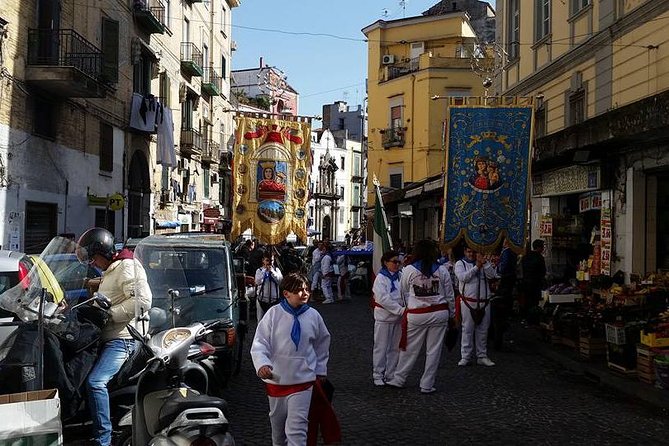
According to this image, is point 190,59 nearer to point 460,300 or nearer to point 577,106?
point 577,106

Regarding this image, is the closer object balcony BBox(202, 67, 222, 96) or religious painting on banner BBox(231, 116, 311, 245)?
religious painting on banner BBox(231, 116, 311, 245)

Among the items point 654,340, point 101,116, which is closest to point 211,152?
point 101,116

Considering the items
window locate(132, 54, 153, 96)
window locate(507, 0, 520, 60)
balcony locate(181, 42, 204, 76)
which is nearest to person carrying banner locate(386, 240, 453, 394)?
window locate(507, 0, 520, 60)

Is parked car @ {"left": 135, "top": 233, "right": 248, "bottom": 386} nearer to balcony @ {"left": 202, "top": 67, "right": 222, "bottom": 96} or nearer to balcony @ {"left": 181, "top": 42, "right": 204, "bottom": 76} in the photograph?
balcony @ {"left": 181, "top": 42, "right": 204, "bottom": 76}

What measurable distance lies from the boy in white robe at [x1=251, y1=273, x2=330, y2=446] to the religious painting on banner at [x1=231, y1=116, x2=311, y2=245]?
1237cm

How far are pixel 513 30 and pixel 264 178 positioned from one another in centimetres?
921

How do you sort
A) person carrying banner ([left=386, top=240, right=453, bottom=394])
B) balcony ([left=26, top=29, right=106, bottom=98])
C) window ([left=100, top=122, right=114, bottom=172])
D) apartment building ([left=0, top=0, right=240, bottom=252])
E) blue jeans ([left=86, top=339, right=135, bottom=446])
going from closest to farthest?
1. blue jeans ([left=86, top=339, right=135, bottom=446])
2. person carrying banner ([left=386, top=240, right=453, bottom=394])
3. apartment building ([left=0, top=0, right=240, bottom=252])
4. balcony ([left=26, top=29, right=106, bottom=98])
5. window ([left=100, top=122, right=114, bottom=172])

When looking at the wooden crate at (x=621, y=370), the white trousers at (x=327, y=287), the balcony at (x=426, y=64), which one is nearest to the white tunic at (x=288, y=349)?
the wooden crate at (x=621, y=370)

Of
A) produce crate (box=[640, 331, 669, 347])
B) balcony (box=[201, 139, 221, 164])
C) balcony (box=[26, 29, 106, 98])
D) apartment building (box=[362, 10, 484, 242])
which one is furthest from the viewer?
balcony (box=[201, 139, 221, 164])

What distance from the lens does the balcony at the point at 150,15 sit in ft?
Result: 86.8

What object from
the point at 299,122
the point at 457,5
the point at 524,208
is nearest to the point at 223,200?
the point at 457,5

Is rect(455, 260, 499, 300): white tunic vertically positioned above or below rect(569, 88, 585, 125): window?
below

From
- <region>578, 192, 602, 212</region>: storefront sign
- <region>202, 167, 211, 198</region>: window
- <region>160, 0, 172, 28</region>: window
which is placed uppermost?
<region>160, 0, 172, 28</region>: window

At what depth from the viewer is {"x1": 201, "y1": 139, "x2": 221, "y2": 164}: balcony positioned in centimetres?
3697
